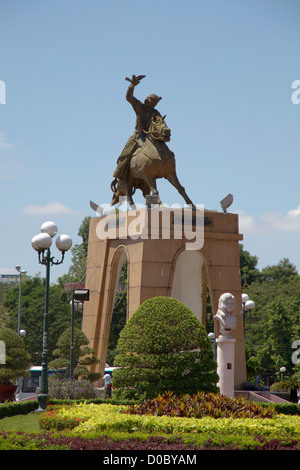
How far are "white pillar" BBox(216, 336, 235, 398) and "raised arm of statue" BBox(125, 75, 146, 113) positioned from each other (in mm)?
8760

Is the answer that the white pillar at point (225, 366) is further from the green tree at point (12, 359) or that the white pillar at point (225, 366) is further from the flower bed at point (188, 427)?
the green tree at point (12, 359)

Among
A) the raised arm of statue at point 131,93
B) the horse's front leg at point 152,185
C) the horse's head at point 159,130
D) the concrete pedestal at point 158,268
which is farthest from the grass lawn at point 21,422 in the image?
the raised arm of statue at point 131,93

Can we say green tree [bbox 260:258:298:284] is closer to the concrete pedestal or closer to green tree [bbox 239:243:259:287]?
green tree [bbox 239:243:259:287]

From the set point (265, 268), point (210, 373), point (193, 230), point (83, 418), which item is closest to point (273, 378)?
point (265, 268)

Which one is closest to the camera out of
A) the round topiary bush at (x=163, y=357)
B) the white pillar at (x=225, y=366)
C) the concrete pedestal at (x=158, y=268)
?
the round topiary bush at (x=163, y=357)

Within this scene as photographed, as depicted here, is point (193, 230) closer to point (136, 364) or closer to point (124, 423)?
point (136, 364)

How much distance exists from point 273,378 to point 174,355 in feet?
121

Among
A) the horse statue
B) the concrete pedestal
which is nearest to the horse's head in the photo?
the horse statue

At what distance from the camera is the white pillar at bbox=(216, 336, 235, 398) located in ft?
59.2

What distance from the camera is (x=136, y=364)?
1495 cm

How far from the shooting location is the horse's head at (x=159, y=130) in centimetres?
2309

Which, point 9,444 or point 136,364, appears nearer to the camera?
point 9,444

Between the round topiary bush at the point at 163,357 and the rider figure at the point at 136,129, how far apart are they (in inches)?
368
